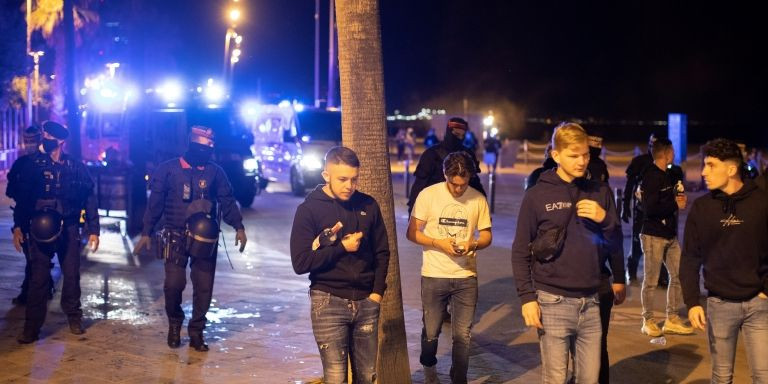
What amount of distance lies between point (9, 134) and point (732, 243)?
29557mm

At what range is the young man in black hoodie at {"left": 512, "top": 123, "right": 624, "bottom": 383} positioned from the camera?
5727 millimetres

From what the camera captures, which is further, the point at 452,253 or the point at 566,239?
the point at 452,253

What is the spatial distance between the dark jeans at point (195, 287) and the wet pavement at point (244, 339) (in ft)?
0.88

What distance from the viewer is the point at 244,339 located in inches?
360

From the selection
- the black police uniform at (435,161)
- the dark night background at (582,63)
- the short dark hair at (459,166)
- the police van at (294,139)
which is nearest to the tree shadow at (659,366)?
the short dark hair at (459,166)

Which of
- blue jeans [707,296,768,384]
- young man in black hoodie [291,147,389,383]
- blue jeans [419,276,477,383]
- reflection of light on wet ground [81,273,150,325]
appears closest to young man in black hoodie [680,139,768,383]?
blue jeans [707,296,768,384]

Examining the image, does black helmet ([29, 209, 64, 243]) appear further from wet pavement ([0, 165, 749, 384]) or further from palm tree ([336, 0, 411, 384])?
palm tree ([336, 0, 411, 384])

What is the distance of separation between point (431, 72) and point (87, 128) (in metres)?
45.3

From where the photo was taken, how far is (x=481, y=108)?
82.6 metres

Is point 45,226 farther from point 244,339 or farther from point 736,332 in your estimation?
point 736,332

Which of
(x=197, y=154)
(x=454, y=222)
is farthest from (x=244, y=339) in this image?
(x=454, y=222)

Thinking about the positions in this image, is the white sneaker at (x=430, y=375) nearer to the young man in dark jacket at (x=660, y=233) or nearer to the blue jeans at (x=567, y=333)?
the blue jeans at (x=567, y=333)

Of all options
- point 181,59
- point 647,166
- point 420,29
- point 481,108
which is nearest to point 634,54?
point 481,108

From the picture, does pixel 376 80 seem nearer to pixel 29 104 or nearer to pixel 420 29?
pixel 29 104
